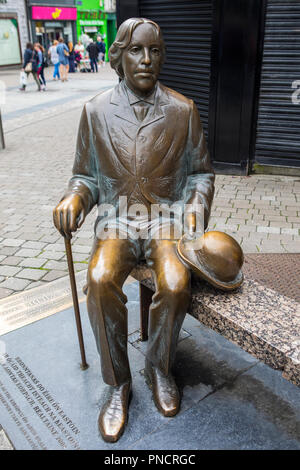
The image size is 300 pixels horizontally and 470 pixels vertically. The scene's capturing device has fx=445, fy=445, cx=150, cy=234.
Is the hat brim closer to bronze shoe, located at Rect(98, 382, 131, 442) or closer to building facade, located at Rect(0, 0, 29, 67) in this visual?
bronze shoe, located at Rect(98, 382, 131, 442)

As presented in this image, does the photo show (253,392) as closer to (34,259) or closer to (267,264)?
(267,264)

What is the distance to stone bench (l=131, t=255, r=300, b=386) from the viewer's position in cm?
203

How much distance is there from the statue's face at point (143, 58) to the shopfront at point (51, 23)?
27694mm

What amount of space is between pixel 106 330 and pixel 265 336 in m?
0.82

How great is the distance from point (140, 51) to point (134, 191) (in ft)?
2.61

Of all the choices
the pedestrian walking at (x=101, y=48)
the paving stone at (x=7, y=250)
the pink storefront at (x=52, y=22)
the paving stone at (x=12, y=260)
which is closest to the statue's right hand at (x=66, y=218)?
the paving stone at (x=12, y=260)

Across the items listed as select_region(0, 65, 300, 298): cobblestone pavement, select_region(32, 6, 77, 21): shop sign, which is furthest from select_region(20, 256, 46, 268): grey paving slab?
select_region(32, 6, 77, 21): shop sign

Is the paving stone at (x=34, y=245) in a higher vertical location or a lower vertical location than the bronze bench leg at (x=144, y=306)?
lower

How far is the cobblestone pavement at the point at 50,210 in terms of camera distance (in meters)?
4.57

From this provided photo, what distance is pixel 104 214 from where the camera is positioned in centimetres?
283

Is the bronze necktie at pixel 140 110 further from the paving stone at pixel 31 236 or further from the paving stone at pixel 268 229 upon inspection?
the paving stone at pixel 268 229

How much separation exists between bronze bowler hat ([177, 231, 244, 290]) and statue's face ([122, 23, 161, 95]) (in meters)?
0.95

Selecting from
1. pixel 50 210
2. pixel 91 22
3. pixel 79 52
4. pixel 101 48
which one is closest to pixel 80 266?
pixel 50 210

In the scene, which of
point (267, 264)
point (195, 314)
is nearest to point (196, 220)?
point (195, 314)
